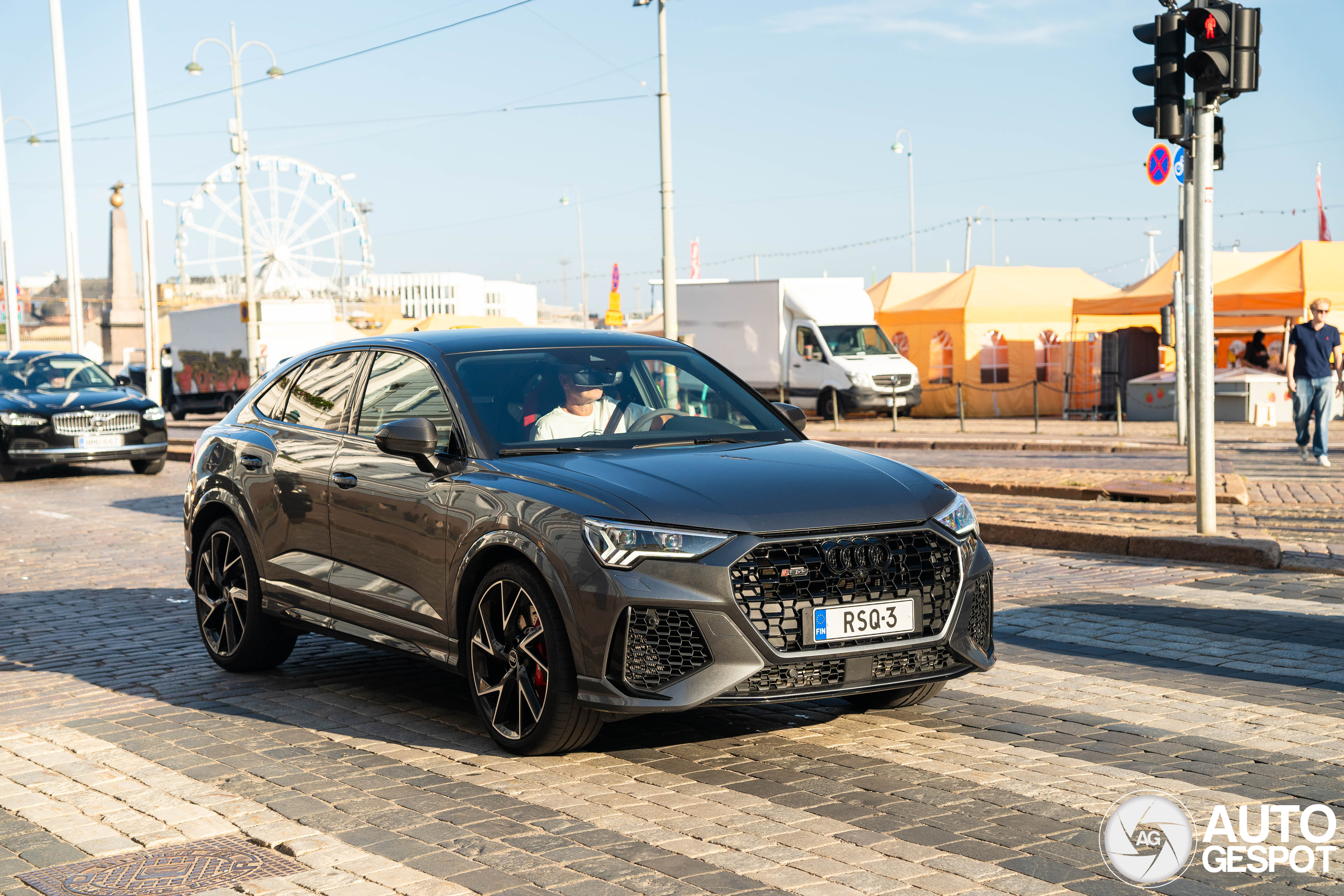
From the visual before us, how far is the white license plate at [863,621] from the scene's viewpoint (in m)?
4.82

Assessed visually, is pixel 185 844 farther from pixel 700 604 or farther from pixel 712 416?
pixel 712 416

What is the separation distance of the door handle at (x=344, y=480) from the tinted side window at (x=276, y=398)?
0.87 meters

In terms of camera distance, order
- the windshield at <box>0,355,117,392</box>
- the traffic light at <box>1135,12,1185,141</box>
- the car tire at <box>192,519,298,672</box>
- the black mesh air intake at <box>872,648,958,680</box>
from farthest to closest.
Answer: the windshield at <box>0,355,117,392</box> → the traffic light at <box>1135,12,1185,141</box> → the car tire at <box>192,519,298,672</box> → the black mesh air intake at <box>872,648,958,680</box>

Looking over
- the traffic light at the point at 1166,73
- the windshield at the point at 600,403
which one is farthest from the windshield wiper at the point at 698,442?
the traffic light at the point at 1166,73

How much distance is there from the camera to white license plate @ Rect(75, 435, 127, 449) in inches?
773

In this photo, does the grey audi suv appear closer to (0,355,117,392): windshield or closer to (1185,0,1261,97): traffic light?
(1185,0,1261,97): traffic light

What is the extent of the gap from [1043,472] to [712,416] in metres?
10.8

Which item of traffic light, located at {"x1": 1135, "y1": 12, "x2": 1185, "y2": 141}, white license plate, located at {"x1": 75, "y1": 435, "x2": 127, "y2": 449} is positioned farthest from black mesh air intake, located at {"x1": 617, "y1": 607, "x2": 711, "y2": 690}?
white license plate, located at {"x1": 75, "y1": 435, "x2": 127, "y2": 449}

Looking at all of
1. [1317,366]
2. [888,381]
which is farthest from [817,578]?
[888,381]

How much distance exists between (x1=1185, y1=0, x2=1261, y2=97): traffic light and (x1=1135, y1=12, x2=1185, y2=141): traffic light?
48cm

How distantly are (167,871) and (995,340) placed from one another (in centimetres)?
3145

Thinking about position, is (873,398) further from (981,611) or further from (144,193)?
(981,611)

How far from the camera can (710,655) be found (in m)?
4.76

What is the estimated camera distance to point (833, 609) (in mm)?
4828
